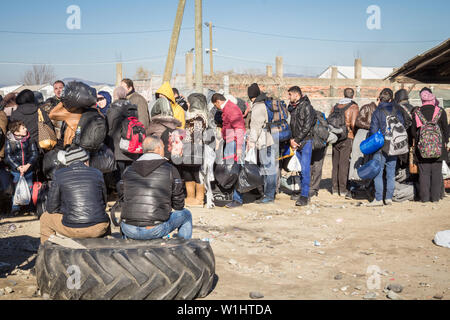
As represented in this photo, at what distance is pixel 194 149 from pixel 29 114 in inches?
117

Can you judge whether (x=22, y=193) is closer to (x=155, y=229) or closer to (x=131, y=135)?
(x=131, y=135)

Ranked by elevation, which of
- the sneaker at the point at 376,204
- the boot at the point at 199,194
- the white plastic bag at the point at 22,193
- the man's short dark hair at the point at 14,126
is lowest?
the sneaker at the point at 376,204

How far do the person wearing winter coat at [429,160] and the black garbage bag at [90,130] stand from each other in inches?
223

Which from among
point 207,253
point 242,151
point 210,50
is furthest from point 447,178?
point 210,50

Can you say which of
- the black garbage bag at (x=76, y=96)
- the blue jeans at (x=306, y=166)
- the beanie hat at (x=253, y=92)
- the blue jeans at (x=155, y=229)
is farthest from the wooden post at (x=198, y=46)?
the blue jeans at (x=155, y=229)

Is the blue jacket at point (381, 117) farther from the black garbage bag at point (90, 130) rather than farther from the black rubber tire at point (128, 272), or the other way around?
the black rubber tire at point (128, 272)

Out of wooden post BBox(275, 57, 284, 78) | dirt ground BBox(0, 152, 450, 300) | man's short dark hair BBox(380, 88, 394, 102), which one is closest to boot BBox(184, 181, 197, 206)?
dirt ground BBox(0, 152, 450, 300)

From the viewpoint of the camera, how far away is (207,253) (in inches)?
188

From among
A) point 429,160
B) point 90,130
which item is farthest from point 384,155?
point 90,130

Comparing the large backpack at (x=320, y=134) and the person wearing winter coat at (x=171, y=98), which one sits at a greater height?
the person wearing winter coat at (x=171, y=98)

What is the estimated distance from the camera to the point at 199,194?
30.5ft

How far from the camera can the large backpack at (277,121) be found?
9.52 meters
